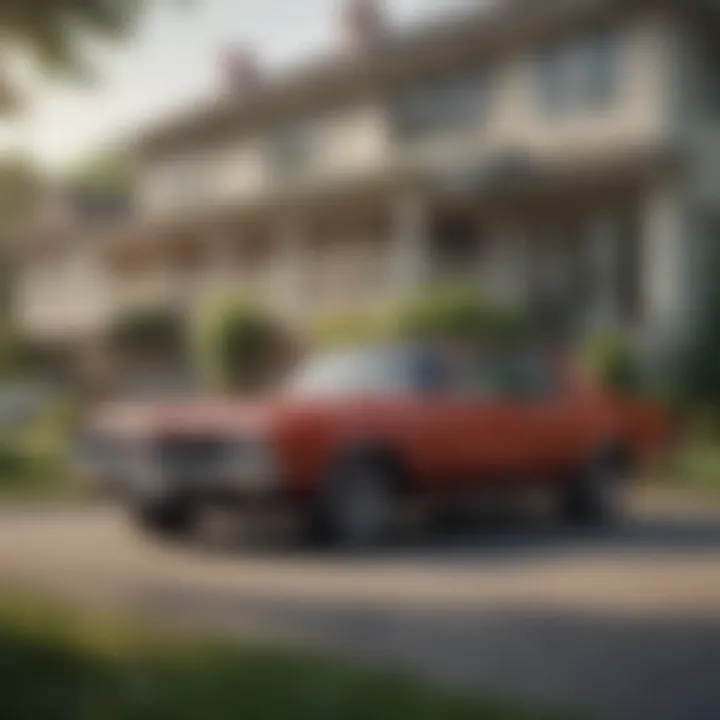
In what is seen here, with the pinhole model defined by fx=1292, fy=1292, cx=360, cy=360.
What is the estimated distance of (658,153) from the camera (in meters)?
1.75

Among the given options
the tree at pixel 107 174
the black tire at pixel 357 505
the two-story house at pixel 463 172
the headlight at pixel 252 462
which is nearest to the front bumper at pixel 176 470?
the headlight at pixel 252 462

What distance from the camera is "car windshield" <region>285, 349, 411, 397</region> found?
1.97 meters

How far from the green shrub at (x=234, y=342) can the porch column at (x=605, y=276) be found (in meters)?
0.45

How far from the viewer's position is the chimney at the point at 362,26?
1910mm

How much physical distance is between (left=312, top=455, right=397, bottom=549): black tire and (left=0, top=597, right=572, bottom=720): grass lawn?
13.4 inches

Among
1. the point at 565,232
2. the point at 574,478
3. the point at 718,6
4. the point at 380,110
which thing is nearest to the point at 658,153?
the point at 565,232

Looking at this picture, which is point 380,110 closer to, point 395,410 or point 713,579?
point 395,410

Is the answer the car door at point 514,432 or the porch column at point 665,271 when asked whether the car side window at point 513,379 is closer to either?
the car door at point 514,432

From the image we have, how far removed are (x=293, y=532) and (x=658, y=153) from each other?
3.60 feet

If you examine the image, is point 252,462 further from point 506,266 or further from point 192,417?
point 506,266

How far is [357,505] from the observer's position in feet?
8.07

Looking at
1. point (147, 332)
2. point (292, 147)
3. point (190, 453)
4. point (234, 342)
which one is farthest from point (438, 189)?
point (190, 453)

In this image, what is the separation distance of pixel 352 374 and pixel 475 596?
0.58 metres

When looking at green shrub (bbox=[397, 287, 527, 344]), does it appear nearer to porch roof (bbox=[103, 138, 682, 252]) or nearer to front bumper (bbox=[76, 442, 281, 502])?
porch roof (bbox=[103, 138, 682, 252])
